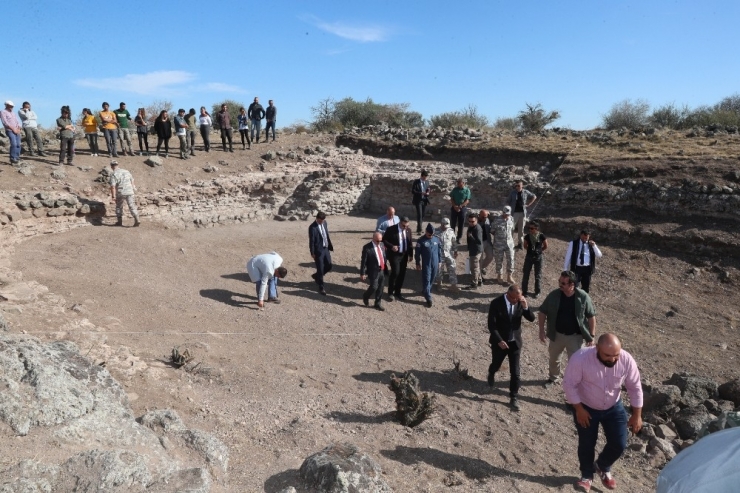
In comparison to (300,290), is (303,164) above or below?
above

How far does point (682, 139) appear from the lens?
18.8m

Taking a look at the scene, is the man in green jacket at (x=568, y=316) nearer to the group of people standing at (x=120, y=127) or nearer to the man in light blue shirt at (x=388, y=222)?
the man in light blue shirt at (x=388, y=222)

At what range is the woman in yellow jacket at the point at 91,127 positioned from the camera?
15.4 metres

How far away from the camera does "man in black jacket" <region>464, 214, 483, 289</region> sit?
36.1ft

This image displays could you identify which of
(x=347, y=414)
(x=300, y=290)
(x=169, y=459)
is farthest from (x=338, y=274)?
(x=169, y=459)

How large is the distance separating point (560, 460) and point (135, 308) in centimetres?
695

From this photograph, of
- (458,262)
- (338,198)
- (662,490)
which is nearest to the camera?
(662,490)

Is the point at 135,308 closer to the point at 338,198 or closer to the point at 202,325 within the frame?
the point at 202,325

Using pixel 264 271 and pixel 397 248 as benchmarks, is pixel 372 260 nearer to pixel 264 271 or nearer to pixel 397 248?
pixel 397 248

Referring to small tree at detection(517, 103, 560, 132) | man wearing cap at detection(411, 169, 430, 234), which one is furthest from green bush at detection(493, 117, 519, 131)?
man wearing cap at detection(411, 169, 430, 234)

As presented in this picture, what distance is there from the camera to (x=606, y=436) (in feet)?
17.0

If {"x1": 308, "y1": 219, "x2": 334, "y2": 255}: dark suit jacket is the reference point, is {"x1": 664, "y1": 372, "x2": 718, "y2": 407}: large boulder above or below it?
below

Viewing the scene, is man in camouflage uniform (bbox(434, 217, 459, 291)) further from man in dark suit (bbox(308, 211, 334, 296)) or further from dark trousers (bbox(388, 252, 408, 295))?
man in dark suit (bbox(308, 211, 334, 296))

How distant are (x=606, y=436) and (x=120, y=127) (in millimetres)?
15624
